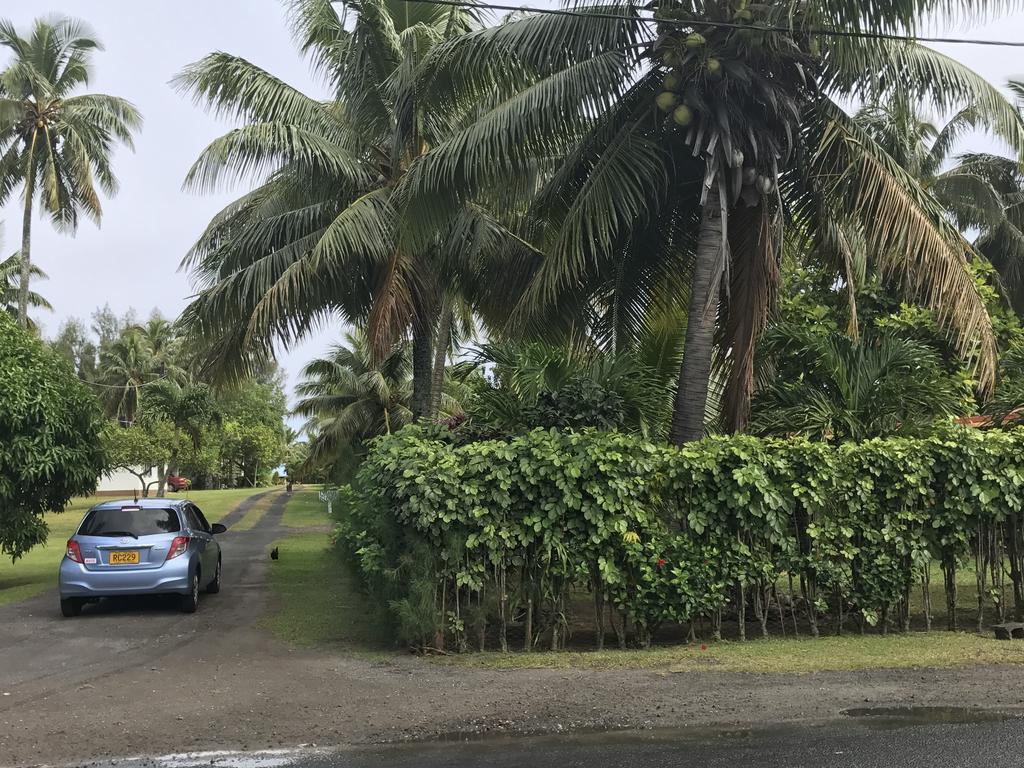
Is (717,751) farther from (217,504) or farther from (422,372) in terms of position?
(217,504)

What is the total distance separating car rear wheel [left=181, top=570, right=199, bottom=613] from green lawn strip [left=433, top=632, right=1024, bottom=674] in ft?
14.8

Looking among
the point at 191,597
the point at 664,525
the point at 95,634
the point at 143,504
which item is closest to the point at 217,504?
the point at 143,504

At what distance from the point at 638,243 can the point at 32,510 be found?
1035 cm

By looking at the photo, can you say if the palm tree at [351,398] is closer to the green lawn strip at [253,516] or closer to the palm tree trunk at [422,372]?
the green lawn strip at [253,516]

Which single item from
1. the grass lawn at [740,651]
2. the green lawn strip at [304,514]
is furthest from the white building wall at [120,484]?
the grass lawn at [740,651]

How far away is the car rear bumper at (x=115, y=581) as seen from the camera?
11102 millimetres

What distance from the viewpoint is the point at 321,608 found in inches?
476

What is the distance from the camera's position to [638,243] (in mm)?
12648

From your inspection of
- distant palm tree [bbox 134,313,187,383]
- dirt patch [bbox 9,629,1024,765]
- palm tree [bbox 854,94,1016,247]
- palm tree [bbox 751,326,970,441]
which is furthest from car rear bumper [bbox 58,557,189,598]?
distant palm tree [bbox 134,313,187,383]

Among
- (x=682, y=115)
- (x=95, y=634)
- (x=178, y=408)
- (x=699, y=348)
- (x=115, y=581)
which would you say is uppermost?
(x=682, y=115)

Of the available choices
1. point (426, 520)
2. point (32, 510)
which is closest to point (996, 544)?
point (426, 520)

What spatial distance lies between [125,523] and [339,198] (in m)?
6.75

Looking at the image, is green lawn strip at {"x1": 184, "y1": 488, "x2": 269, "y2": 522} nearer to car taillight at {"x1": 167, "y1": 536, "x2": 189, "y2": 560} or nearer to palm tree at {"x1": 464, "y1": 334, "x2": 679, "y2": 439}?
car taillight at {"x1": 167, "y1": 536, "x2": 189, "y2": 560}

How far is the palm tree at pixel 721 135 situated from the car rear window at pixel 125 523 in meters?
4.94
